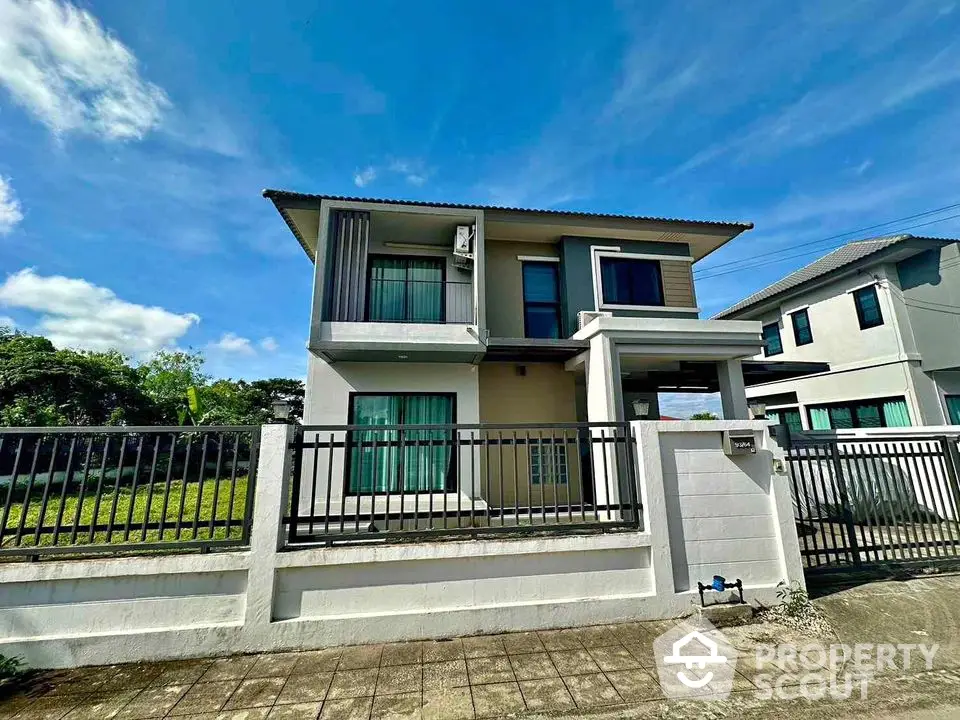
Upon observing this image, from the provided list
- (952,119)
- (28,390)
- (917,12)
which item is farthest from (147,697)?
(28,390)

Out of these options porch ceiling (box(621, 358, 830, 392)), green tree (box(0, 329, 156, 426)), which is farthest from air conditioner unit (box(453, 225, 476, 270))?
green tree (box(0, 329, 156, 426))

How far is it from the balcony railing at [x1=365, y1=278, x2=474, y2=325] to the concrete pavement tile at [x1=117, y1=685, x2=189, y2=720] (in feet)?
21.0

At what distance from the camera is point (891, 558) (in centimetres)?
536

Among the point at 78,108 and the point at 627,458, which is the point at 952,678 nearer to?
the point at 627,458

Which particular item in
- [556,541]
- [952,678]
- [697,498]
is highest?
[697,498]

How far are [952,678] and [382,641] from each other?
4.99 metres

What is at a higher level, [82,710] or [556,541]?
[556,541]

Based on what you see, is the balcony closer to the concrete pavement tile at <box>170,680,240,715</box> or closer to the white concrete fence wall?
the white concrete fence wall

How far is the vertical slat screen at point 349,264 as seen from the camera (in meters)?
7.74

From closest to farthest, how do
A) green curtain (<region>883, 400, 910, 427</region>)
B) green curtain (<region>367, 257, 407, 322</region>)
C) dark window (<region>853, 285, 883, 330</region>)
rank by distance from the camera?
green curtain (<region>367, 257, 407, 322</region>)
green curtain (<region>883, 400, 910, 427</region>)
dark window (<region>853, 285, 883, 330</region>)

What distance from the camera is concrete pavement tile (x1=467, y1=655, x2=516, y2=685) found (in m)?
3.27

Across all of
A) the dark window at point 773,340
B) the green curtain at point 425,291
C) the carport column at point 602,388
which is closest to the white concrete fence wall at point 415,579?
the carport column at point 602,388

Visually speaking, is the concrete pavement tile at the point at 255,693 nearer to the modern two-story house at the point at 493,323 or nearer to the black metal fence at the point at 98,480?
the black metal fence at the point at 98,480

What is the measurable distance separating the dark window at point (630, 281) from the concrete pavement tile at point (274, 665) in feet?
28.1
